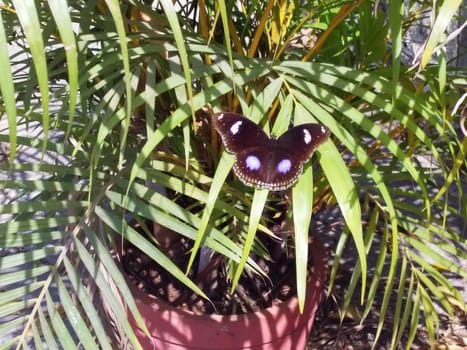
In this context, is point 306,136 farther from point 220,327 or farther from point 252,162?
point 220,327

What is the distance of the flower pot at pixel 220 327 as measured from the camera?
0.95 metres

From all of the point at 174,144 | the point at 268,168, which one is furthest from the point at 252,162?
the point at 174,144

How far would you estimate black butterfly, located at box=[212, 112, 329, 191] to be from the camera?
69 cm

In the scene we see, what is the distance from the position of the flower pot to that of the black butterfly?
0.33 meters

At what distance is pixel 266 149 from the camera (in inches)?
29.6

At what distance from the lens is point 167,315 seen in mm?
968

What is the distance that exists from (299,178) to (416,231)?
0.42m

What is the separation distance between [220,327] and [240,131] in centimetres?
36

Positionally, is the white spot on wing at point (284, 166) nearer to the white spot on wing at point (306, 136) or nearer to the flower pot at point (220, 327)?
the white spot on wing at point (306, 136)

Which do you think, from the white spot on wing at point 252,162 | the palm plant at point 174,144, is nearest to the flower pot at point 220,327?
the palm plant at point 174,144

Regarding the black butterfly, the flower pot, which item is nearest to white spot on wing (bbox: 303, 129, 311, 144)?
the black butterfly

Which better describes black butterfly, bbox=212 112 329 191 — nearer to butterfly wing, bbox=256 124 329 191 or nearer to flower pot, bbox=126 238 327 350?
butterfly wing, bbox=256 124 329 191

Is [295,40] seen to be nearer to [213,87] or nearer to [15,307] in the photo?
[213,87]

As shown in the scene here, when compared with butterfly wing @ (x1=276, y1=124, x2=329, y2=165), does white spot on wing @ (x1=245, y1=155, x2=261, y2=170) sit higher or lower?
lower
